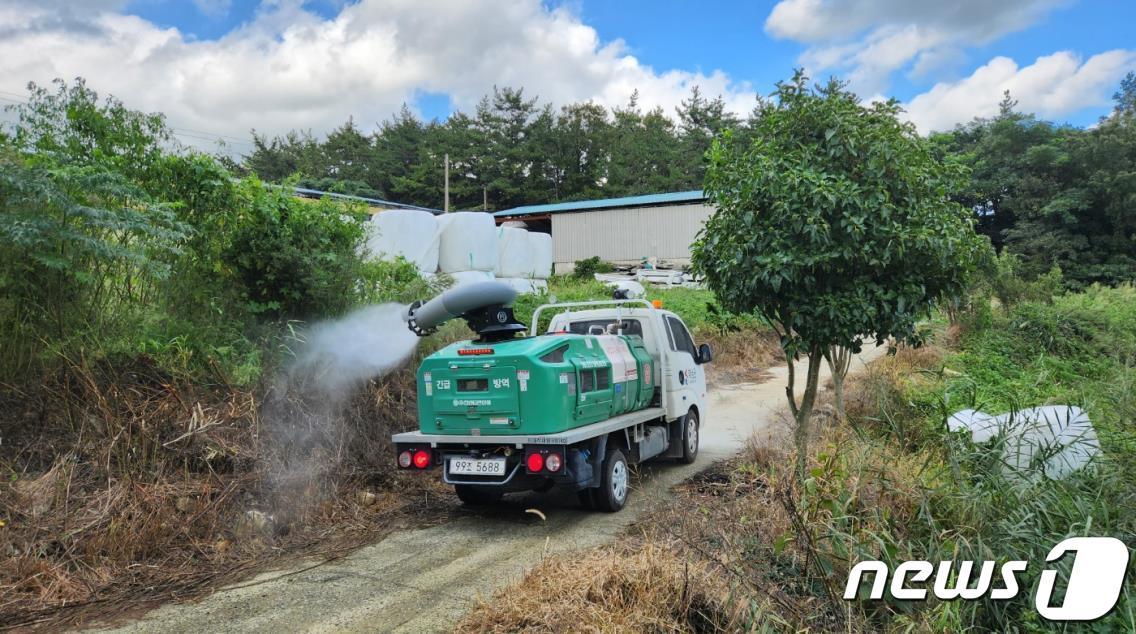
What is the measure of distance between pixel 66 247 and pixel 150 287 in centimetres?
108

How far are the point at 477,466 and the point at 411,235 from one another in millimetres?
12336

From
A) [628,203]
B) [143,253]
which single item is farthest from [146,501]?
[628,203]

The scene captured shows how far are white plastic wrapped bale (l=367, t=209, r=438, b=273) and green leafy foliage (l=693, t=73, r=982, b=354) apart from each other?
11698mm

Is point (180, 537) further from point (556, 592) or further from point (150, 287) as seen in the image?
point (556, 592)

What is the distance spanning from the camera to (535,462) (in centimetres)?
649

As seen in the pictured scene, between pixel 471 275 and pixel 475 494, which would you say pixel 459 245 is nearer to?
pixel 471 275

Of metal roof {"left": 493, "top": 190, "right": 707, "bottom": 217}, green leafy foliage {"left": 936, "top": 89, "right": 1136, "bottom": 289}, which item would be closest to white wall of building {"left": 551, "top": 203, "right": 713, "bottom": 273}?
metal roof {"left": 493, "top": 190, "right": 707, "bottom": 217}

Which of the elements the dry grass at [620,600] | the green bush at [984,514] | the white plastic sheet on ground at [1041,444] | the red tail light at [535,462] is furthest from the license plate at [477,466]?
the white plastic sheet on ground at [1041,444]

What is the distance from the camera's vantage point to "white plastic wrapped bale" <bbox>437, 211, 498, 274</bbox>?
19.5m

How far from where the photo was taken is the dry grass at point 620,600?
3.85m

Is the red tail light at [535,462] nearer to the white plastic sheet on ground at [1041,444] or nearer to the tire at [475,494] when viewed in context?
the tire at [475,494]

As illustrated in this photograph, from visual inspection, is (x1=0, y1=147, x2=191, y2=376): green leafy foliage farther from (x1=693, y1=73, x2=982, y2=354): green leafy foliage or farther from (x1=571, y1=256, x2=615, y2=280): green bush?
(x1=571, y1=256, x2=615, y2=280): green bush

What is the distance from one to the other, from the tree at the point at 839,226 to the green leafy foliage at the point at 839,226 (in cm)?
1

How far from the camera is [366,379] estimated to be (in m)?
8.65
